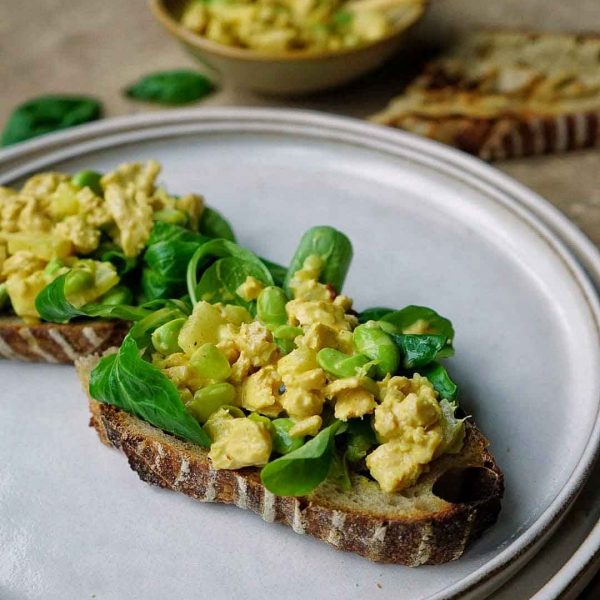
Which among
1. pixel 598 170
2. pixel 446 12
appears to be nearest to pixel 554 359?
pixel 598 170

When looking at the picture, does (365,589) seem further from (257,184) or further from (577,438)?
(257,184)

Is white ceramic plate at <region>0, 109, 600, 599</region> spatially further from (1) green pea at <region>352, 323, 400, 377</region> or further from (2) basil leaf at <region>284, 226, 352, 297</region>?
(1) green pea at <region>352, 323, 400, 377</region>

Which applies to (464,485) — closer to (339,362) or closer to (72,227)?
(339,362)

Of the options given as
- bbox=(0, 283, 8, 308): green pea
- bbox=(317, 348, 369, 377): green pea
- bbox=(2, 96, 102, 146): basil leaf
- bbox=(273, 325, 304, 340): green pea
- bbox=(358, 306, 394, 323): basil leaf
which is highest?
bbox=(317, 348, 369, 377): green pea

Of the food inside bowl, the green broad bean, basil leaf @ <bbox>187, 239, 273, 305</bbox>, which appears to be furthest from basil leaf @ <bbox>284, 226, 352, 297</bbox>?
the food inside bowl

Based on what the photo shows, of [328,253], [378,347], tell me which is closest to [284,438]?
[378,347]

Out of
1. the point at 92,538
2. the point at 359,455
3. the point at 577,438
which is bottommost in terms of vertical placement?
the point at 92,538

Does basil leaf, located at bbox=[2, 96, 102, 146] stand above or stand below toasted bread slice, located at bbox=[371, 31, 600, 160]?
below
